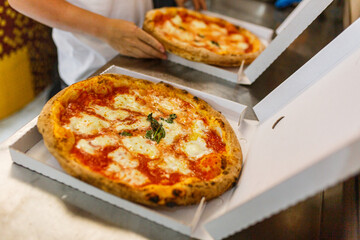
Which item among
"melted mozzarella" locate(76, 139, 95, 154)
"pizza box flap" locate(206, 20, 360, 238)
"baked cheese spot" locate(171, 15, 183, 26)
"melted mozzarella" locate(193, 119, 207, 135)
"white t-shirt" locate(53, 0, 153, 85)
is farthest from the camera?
"baked cheese spot" locate(171, 15, 183, 26)

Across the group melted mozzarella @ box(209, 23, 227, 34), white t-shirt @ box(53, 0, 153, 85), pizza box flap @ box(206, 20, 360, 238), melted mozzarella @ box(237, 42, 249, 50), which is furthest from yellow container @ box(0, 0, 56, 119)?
pizza box flap @ box(206, 20, 360, 238)

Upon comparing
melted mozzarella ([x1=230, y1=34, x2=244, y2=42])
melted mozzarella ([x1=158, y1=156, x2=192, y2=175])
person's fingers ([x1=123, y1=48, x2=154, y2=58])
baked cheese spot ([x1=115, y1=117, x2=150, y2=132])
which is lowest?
person's fingers ([x1=123, y1=48, x2=154, y2=58])

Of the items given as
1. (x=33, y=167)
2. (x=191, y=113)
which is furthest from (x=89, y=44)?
(x=33, y=167)

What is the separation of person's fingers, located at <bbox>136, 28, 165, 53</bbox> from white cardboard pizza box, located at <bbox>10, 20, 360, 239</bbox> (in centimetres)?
54

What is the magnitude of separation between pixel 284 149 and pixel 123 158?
56 cm

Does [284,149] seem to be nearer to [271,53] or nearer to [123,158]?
[123,158]

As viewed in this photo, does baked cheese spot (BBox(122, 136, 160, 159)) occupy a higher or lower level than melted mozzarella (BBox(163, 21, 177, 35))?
higher

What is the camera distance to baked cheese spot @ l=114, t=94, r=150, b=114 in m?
1.62

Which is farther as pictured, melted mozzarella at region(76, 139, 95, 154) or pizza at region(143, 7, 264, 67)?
pizza at region(143, 7, 264, 67)

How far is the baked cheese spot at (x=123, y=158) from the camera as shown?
130 cm

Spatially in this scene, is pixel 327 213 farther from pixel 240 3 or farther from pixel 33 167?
pixel 240 3

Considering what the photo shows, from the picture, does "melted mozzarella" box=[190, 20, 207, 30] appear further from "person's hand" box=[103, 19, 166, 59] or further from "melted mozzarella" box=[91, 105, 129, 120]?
"melted mozzarella" box=[91, 105, 129, 120]

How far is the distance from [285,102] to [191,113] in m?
0.41

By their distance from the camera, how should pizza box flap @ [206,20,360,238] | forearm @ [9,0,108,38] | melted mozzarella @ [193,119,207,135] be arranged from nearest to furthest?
pizza box flap @ [206,20,360,238] < melted mozzarella @ [193,119,207,135] < forearm @ [9,0,108,38]
